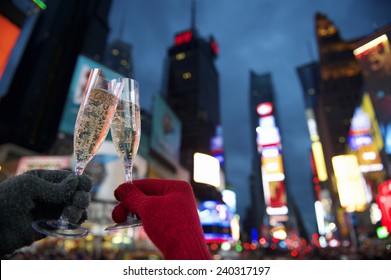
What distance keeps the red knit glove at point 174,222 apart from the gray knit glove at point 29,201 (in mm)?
189

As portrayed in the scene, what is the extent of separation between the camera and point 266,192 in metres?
41.6

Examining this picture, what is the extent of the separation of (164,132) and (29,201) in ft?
102

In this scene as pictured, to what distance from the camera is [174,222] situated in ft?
2.50

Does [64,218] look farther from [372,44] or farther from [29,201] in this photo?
[372,44]

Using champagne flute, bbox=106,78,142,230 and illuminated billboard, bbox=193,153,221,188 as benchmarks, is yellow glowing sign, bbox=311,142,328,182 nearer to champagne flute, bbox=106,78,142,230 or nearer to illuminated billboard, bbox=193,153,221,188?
illuminated billboard, bbox=193,153,221,188

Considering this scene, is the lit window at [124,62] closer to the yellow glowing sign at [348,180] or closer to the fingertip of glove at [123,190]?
the yellow glowing sign at [348,180]

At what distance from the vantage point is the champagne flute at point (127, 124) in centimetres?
129

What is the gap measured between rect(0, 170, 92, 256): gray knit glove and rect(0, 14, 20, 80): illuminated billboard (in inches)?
152

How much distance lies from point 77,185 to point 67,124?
24166 millimetres

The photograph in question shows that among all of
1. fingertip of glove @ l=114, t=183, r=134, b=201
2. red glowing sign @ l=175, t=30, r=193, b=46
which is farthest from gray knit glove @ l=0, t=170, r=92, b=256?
red glowing sign @ l=175, t=30, r=193, b=46

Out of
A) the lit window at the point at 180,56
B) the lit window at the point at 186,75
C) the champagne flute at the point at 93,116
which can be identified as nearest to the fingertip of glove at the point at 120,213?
the champagne flute at the point at 93,116

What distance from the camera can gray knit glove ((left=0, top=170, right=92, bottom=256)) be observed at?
87 centimetres

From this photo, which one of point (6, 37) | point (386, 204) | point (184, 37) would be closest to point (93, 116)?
point (386, 204)

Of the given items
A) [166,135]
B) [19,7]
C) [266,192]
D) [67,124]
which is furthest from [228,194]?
[19,7]
